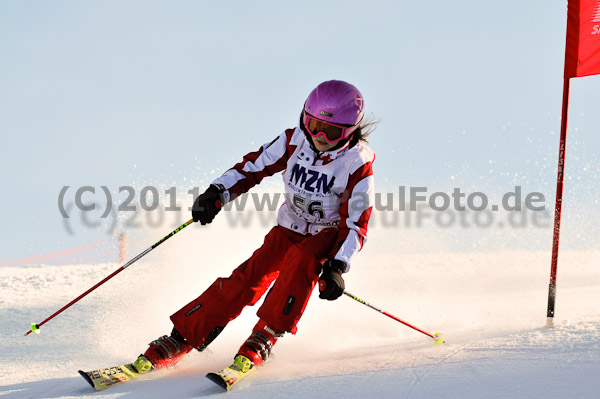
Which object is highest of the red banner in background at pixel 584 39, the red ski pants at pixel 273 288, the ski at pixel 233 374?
the red banner in background at pixel 584 39

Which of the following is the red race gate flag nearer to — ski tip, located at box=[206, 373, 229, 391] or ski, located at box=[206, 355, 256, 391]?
ski, located at box=[206, 355, 256, 391]

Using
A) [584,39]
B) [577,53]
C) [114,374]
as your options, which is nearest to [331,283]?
[114,374]

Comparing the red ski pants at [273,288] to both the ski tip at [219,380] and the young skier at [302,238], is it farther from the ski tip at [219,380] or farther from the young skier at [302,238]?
the ski tip at [219,380]

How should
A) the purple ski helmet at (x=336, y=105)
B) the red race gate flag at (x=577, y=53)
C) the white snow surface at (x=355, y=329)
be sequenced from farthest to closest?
1. the red race gate flag at (x=577, y=53)
2. the purple ski helmet at (x=336, y=105)
3. the white snow surface at (x=355, y=329)

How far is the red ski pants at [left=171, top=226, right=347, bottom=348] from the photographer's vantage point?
3.42 metres

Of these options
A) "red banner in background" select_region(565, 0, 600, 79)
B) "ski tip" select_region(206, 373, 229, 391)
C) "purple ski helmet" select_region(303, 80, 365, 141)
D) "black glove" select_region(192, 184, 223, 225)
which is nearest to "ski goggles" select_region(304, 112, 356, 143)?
"purple ski helmet" select_region(303, 80, 365, 141)

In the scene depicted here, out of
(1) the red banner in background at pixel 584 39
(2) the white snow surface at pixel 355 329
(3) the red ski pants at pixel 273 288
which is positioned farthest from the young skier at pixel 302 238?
(1) the red banner in background at pixel 584 39

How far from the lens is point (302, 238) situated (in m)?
3.87

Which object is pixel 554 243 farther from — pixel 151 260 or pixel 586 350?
pixel 151 260

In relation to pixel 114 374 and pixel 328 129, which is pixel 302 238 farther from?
pixel 114 374

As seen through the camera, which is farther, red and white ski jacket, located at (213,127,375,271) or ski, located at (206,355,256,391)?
red and white ski jacket, located at (213,127,375,271)

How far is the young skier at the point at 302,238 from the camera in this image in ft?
11.3

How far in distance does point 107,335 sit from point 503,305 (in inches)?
154

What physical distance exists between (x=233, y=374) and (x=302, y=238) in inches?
43.0
